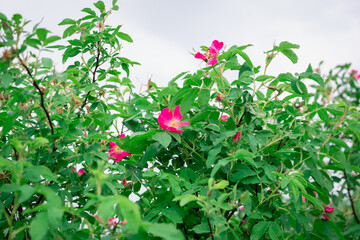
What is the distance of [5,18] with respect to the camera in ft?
3.26

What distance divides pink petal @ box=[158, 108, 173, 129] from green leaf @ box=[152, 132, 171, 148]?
0.16ft

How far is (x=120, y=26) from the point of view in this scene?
1.42 metres

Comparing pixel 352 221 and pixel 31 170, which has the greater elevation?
pixel 31 170

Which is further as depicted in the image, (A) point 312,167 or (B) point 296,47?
(A) point 312,167

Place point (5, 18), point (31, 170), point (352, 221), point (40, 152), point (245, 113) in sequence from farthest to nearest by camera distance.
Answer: point (352, 221), point (245, 113), point (40, 152), point (5, 18), point (31, 170)

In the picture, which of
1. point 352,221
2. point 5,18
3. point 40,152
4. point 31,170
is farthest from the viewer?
point 352,221

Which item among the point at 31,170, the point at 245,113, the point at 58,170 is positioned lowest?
the point at 58,170

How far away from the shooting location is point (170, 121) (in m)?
1.22

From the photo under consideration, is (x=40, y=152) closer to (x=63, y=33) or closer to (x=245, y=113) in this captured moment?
(x=63, y=33)

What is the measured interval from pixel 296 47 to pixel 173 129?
0.51 meters

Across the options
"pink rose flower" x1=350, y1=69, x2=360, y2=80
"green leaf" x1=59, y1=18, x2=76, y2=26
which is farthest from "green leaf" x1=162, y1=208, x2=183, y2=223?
"pink rose flower" x1=350, y1=69, x2=360, y2=80

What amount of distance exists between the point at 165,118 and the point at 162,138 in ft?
0.35

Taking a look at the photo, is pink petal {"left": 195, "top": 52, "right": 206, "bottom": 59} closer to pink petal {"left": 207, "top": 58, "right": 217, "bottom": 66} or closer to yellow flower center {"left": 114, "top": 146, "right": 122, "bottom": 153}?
pink petal {"left": 207, "top": 58, "right": 217, "bottom": 66}

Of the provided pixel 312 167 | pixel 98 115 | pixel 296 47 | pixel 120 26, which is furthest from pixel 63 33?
pixel 312 167
